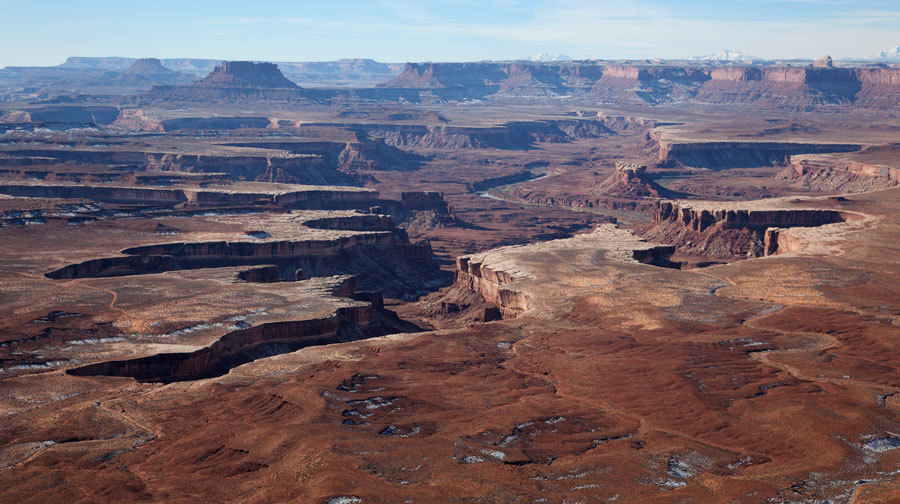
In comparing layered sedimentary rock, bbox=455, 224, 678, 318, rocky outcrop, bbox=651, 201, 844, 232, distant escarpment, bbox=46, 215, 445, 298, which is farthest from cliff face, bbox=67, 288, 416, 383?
rocky outcrop, bbox=651, 201, 844, 232

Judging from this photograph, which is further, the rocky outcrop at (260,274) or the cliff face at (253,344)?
the rocky outcrop at (260,274)

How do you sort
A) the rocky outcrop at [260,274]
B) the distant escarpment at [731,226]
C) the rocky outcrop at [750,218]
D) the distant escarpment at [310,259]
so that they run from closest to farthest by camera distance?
the rocky outcrop at [260,274] < the distant escarpment at [310,259] < the distant escarpment at [731,226] < the rocky outcrop at [750,218]

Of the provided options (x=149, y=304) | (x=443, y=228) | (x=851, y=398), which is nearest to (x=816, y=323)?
(x=851, y=398)

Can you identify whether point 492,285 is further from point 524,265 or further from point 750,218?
point 750,218

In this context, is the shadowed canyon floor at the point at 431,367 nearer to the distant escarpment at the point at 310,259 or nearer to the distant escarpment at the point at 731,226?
the distant escarpment at the point at 310,259

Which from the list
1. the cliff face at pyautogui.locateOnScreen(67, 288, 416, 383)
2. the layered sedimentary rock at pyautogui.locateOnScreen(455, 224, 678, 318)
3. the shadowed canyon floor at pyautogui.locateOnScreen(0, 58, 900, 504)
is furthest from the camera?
the layered sedimentary rock at pyautogui.locateOnScreen(455, 224, 678, 318)

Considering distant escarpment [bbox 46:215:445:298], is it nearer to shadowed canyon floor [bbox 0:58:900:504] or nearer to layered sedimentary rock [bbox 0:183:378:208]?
shadowed canyon floor [bbox 0:58:900:504]

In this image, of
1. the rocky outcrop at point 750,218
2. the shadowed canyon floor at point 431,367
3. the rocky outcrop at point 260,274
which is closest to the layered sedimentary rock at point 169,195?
the shadowed canyon floor at point 431,367

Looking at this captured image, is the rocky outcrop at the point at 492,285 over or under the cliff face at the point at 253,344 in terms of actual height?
under

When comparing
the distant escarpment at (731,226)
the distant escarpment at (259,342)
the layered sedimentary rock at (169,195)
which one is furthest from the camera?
the layered sedimentary rock at (169,195)
